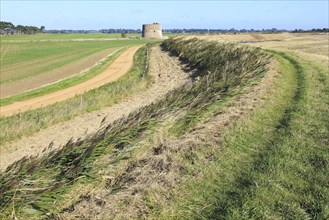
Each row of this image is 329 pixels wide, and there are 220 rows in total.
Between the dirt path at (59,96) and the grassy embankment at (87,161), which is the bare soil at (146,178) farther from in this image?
the dirt path at (59,96)

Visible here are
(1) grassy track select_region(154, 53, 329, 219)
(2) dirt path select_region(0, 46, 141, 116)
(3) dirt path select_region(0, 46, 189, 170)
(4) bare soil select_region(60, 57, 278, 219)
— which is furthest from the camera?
(2) dirt path select_region(0, 46, 141, 116)

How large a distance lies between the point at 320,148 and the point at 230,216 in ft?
11.8

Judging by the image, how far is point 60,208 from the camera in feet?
20.8

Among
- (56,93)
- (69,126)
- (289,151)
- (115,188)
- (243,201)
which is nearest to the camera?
(243,201)

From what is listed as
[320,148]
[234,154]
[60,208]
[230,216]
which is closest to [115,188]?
[60,208]

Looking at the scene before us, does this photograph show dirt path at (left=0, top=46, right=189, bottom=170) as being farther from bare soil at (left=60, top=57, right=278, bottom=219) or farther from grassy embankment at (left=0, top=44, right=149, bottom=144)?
bare soil at (left=60, top=57, right=278, bottom=219)

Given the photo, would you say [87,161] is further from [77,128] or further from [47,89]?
[47,89]

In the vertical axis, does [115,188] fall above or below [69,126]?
above

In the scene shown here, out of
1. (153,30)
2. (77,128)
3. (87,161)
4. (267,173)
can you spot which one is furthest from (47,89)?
(153,30)

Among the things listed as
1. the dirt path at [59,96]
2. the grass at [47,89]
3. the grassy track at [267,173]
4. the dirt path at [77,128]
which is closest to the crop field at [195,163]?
the grassy track at [267,173]

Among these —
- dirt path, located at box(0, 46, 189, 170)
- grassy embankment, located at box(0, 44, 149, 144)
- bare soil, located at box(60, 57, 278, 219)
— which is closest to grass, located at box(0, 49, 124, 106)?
grassy embankment, located at box(0, 44, 149, 144)

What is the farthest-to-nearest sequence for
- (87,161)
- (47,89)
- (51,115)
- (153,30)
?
(153,30), (47,89), (51,115), (87,161)

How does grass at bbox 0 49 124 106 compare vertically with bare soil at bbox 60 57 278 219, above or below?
below

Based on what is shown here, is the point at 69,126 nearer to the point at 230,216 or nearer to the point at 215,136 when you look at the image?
the point at 215,136
